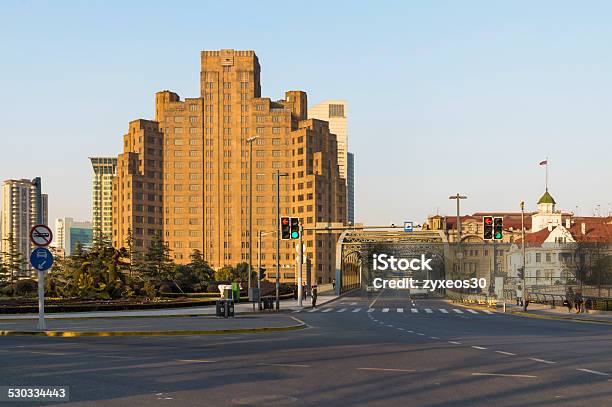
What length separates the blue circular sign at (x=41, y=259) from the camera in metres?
26.6

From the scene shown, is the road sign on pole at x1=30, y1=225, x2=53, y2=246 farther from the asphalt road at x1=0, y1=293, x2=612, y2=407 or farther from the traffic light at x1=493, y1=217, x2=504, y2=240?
the traffic light at x1=493, y1=217, x2=504, y2=240

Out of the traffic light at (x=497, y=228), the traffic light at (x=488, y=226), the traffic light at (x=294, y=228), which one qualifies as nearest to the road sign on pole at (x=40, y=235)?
the traffic light at (x=294, y=228)

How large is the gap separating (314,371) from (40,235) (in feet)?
51.5

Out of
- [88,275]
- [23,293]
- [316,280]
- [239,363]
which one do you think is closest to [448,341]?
[239,363]

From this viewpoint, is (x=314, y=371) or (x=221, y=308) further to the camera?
(x=221, y=308)

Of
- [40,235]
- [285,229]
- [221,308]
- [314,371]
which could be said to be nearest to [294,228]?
[285,229]

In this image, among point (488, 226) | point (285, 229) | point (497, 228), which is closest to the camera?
point (497, 228)

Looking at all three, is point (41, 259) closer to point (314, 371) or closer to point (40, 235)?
point (40, 235)

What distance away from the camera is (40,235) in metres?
27.5

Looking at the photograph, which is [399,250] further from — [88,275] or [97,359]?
[97,359]

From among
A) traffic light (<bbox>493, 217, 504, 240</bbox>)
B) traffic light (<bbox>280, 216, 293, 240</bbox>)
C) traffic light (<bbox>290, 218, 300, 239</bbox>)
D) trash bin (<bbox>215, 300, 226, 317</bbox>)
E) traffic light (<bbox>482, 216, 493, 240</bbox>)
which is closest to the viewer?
trash bin (<bbox>215, 300, 226, 317</bbox>)

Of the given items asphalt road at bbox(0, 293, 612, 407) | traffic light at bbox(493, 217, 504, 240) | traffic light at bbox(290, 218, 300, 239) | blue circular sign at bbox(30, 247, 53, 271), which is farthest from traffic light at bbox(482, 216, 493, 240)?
blue circular sign at bbox(30, 247, 53, 271)

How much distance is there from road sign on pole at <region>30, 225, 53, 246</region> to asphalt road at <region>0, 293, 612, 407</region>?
3.76m

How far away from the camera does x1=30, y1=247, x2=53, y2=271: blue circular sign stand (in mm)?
26594
